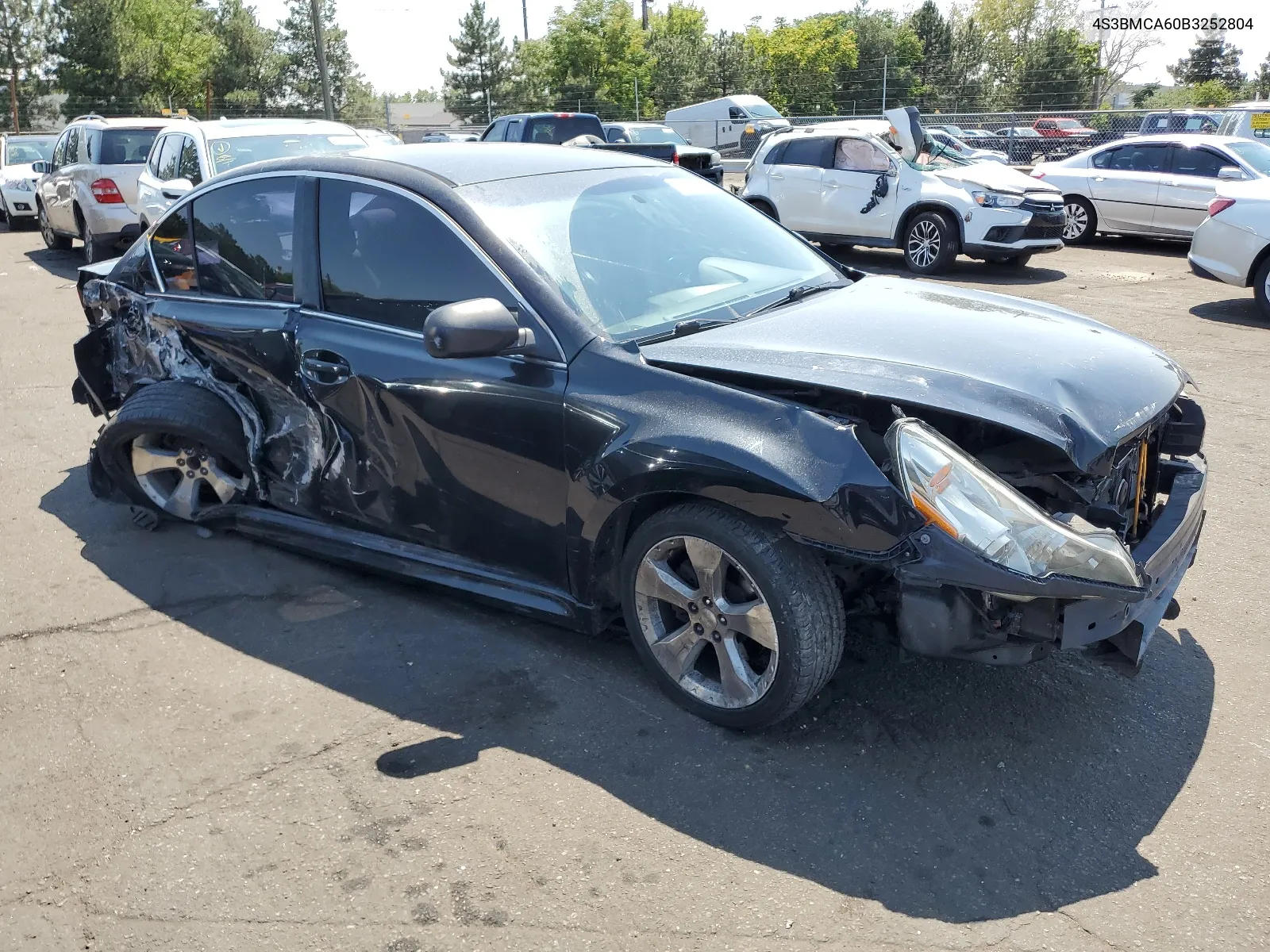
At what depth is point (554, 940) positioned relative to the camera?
2.66 meters

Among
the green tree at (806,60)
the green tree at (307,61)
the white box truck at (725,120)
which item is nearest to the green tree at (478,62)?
the green tree at (307,61)

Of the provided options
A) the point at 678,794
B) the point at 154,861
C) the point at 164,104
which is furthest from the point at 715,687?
the point at 164,104

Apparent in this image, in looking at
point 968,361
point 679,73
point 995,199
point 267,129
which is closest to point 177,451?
point 968,361

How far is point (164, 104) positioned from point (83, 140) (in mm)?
45933

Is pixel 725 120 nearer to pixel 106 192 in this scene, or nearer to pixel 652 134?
pixel 652 134

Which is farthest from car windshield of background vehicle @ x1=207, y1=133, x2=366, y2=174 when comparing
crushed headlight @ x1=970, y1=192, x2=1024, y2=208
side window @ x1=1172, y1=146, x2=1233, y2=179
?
side window @ x1=1172, y1=146, x2=1233, y2=179

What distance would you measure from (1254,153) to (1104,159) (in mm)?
1776

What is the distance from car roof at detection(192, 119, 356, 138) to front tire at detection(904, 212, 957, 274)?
672 centimetres

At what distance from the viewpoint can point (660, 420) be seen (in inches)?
132

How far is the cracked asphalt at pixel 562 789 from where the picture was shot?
8.92ft

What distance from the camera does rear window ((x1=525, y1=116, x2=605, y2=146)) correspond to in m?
18.3

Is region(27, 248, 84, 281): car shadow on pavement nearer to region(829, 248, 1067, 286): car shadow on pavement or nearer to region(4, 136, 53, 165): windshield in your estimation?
region(4, 136, 53, 165): windshield

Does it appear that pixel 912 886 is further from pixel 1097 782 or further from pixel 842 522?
pixel 842 522

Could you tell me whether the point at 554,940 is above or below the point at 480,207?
below
